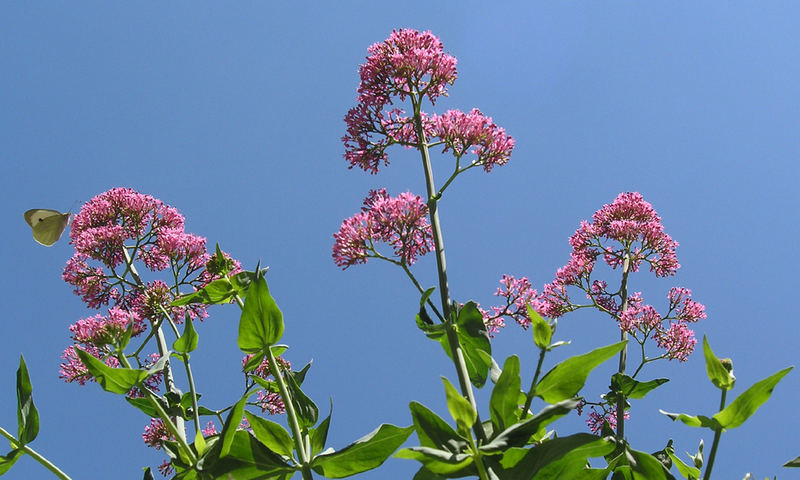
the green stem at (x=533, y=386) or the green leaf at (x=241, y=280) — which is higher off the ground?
the green leaf at (x=241, y=280)

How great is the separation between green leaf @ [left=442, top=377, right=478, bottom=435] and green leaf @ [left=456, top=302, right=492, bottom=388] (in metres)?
0.63

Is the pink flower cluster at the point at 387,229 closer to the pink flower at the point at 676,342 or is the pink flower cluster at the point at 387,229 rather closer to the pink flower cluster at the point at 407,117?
the pink flower cluster at the point at 407,117

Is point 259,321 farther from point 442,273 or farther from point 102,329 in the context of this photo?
point 102,329

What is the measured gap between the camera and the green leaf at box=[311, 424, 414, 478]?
76.5 inches

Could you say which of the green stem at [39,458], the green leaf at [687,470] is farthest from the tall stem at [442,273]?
the green stem at [39,458]

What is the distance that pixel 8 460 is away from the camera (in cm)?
212

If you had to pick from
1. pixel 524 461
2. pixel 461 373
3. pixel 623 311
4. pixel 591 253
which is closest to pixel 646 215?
pixel 591 253

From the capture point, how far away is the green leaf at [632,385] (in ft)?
9.90

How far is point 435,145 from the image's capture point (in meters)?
3.11

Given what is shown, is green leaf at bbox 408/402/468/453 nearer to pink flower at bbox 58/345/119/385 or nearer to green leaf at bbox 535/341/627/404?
green leaf at bbox 535/341/627/404

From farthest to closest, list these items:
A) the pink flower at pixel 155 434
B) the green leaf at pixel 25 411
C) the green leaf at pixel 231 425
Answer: the pink flower at pixel 155 434 < the green leaf at pixel 25 411 < the green leaf at pixel 231 425

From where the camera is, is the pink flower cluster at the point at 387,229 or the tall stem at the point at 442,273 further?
the pink flower cluster at the point at 387,229

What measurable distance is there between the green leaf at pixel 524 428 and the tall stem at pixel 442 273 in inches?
8.2

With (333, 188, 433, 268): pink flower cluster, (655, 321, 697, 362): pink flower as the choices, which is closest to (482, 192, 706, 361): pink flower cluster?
(655, 321, 697, 362): pink flower
